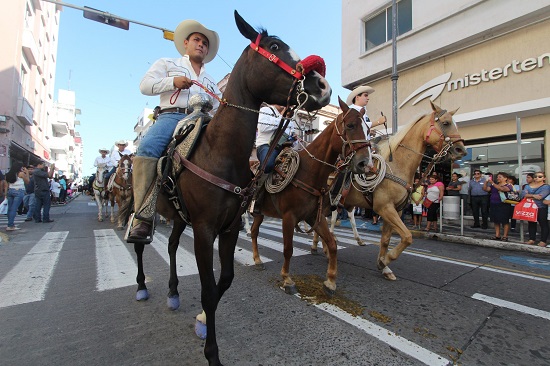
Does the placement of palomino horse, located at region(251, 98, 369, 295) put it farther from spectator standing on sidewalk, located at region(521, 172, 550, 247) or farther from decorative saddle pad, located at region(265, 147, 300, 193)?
spectator standing on sidewalk, located at region(521, 172, 550, 247)

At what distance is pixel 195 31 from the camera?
290 cm

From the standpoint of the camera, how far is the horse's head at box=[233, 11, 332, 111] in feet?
6.43

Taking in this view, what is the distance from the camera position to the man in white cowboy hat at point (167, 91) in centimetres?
261

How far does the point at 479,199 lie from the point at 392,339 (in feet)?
33.8

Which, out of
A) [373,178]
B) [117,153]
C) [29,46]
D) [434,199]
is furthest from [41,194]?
[29,46]

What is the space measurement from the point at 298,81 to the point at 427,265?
482 centimetres

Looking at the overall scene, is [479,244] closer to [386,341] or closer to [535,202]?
Answer: [535,202]

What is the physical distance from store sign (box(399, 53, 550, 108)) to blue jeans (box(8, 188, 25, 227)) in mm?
16842

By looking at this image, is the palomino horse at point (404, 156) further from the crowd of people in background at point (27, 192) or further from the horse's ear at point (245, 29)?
the crowd of people in background at point (27, 192)

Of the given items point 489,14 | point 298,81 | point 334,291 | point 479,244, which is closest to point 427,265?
point 334,291

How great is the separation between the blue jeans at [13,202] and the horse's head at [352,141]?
1034 cm

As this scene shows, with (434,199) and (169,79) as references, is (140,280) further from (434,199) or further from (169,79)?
(434,199)

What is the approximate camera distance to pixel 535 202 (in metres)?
7.70

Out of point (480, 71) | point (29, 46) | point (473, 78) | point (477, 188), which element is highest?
point (29, 46)
